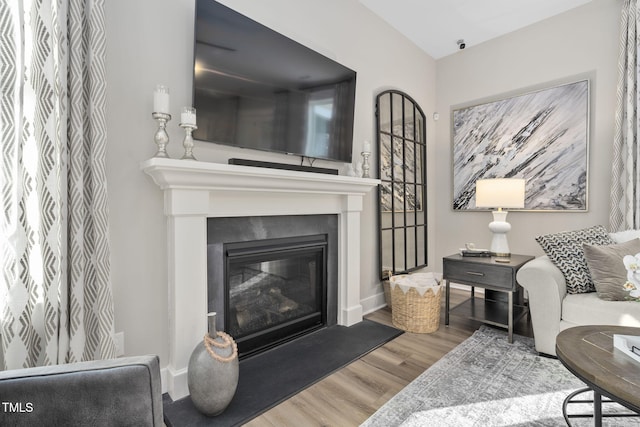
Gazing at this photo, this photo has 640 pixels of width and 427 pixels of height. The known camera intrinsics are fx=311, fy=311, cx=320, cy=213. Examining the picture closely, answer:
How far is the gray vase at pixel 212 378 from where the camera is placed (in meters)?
1.44

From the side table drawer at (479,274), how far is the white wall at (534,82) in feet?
3.88

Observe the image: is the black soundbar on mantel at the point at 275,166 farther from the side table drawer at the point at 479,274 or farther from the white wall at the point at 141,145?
the side table drawer at the point at 479,274

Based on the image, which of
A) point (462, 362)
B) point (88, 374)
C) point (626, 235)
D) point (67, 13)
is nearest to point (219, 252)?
point (88, 374)

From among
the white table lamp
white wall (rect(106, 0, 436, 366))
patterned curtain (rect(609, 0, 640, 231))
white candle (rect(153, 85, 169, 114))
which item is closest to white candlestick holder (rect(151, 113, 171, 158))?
white candle (rect(153, 85, 169, 114))

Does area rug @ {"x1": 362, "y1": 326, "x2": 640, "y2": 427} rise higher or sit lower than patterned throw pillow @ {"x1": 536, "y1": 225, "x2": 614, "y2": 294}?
lower

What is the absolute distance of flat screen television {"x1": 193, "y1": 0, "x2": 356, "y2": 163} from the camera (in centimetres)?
174

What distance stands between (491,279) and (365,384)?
1.34m

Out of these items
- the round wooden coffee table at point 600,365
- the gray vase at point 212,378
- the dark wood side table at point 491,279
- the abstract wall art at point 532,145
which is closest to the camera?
the round wooden coffee table at point 600,365

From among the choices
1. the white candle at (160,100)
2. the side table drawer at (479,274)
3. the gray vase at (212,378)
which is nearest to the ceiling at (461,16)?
the white candle at (160,100)

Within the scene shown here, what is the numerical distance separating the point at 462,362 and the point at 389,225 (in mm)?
1457

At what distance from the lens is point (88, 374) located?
829 millimetres

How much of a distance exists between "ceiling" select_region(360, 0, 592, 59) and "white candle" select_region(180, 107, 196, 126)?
85.5 inches

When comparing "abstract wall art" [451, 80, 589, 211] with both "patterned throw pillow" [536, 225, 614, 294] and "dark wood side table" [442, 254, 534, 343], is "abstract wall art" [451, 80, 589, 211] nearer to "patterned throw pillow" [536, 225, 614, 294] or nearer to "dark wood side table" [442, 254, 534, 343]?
"patterned throw pillow" [536, 225, 614, 294]

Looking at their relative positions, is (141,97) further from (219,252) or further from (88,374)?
(88,374)
